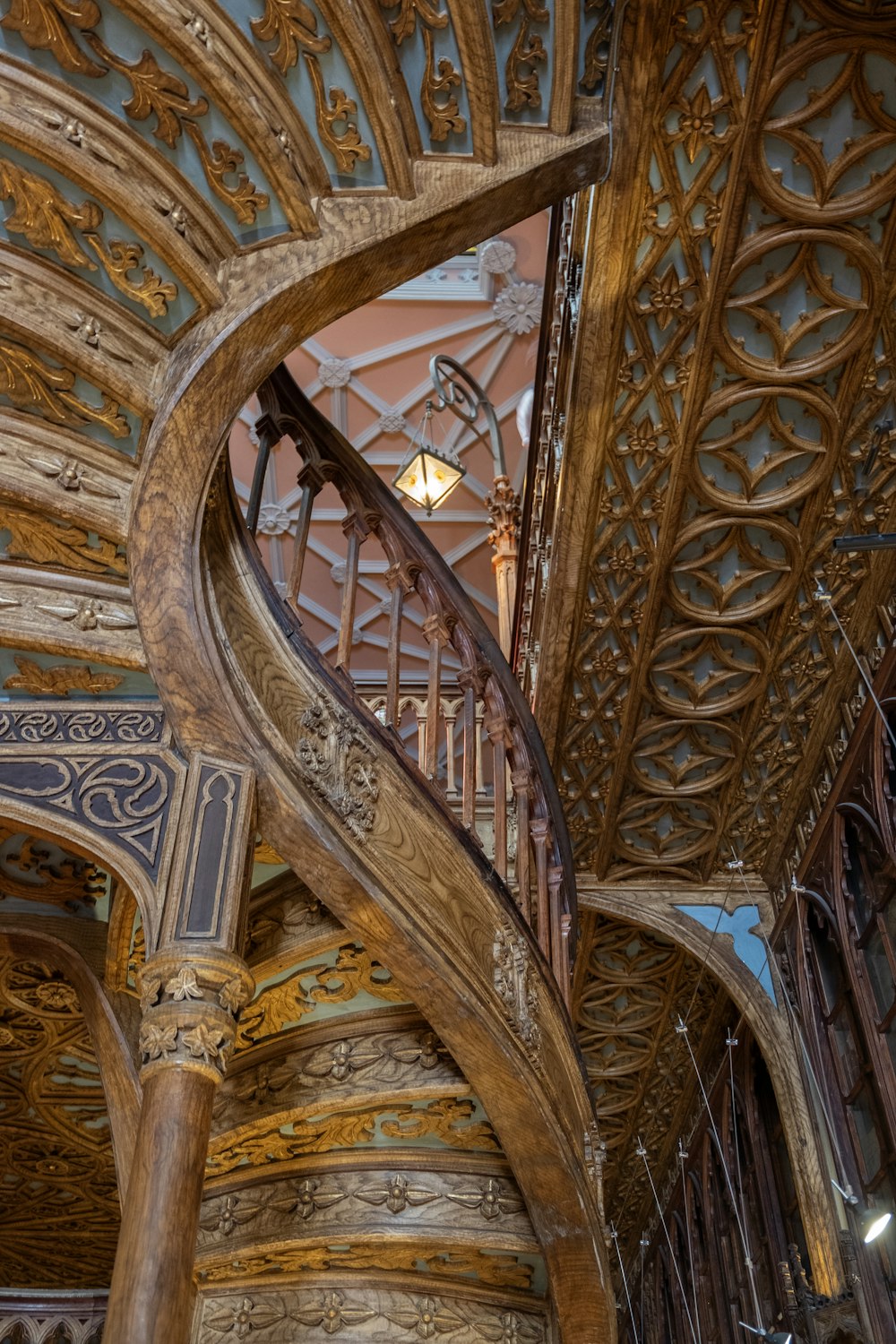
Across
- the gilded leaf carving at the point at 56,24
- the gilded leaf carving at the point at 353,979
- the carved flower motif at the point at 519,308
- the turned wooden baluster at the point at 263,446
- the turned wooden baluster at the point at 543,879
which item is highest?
the carved flower motif at the point at 519,308

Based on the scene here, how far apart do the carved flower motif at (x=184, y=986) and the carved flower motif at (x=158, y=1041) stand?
3.5 inches

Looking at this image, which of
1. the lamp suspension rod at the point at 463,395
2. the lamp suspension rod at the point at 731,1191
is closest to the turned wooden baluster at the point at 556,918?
the lamp suspension rod at the point at 731,1191

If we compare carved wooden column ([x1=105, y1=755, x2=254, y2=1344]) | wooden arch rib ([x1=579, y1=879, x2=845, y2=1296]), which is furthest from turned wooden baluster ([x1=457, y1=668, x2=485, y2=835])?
wooden arch rib ([x1=579, y1=879, x2=845, y2=1296])

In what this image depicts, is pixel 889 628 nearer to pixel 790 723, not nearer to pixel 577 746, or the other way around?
pixel 790 723

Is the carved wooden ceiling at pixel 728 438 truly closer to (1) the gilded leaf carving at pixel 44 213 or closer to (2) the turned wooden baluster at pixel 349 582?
(2) the turned wooden baluster at pixel 349 582

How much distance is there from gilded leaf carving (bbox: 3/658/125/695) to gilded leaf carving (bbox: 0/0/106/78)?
1769 millimetres

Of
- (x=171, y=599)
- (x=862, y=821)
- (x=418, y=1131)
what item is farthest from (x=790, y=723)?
(x=171, y=599)

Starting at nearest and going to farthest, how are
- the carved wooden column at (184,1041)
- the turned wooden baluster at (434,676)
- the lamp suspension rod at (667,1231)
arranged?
the carved wooden column at (184,1041) → the turned wooden baluster at (434,676) → the lamp suspension rod at (667,1231)

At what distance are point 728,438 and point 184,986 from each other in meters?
3.71

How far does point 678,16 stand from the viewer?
14.8 ft

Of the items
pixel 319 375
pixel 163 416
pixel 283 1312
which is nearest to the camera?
pixel 163 416

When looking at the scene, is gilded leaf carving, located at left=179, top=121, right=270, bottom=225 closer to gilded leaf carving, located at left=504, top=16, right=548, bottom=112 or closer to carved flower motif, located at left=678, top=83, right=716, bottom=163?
gilded leaf carving, located at left=504, top=16, right=548, bottom=112

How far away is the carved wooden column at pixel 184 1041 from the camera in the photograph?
2.97m

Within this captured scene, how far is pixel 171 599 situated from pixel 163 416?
52cm
